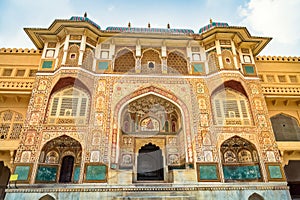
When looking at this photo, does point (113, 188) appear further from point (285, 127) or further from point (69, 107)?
point (285, 127)

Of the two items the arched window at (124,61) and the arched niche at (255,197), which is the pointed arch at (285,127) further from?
the arched window at (124,61)

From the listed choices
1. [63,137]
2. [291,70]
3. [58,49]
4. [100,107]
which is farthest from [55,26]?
[291,70]

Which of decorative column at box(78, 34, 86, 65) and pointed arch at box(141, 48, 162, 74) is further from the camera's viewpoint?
pointed arch at box(141, 48, 162, 74)

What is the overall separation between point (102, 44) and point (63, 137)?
5537 millimetres

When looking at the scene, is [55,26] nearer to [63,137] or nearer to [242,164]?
[63,137]

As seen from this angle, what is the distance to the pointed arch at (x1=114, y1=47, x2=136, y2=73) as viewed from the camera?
12.8 meters

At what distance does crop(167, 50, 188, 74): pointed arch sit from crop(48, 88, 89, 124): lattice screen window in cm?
482

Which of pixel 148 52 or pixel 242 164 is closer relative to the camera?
pixel 242 164

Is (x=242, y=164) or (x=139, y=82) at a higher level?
(x=139, y=82)

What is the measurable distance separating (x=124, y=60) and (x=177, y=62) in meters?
2.97

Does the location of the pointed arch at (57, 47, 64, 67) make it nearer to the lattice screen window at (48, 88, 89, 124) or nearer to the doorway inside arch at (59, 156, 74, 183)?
the lattice screen window at (48, 88, 89, 124)

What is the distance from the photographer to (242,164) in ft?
35.5

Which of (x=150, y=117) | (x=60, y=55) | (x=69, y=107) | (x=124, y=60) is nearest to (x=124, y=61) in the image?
(x=124, y=60)

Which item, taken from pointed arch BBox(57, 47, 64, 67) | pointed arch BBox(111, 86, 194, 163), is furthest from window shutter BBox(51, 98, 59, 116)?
pointed arch BBox(111, 86, 194, 163)
